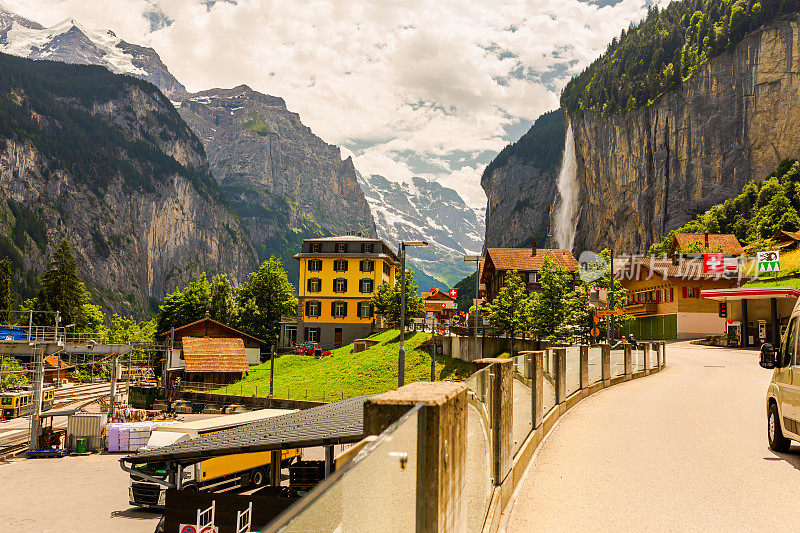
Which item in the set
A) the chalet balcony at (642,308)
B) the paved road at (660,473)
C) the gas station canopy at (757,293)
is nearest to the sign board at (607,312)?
the gas station canopy at (757,293)

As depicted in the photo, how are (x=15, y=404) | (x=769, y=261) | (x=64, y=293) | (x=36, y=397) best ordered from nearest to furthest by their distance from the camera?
(x=36, y=397) < (x=15, y=404) < (x=769, y=261) < (x=64, y=293)

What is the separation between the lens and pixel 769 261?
66000mm

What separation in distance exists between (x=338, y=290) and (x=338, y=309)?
2.50 meters

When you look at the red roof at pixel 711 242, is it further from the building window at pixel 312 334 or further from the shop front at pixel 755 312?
the building window at pixel 312 334

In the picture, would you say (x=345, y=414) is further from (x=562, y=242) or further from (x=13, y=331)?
(x=562, y=242)

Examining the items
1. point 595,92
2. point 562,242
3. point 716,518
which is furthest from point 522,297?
point 562,242

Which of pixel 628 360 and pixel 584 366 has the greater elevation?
pixel 584 366

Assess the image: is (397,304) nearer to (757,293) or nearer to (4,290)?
(757,293)

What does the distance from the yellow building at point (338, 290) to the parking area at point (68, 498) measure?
44.7 meters

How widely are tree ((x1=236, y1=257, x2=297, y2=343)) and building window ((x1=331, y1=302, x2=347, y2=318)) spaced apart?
660cm

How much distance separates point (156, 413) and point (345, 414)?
141 feet

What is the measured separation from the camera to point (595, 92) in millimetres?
148625

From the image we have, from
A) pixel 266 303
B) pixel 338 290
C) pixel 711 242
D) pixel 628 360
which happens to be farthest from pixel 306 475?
pixel 711 242

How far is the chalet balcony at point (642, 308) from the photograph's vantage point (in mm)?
78500
